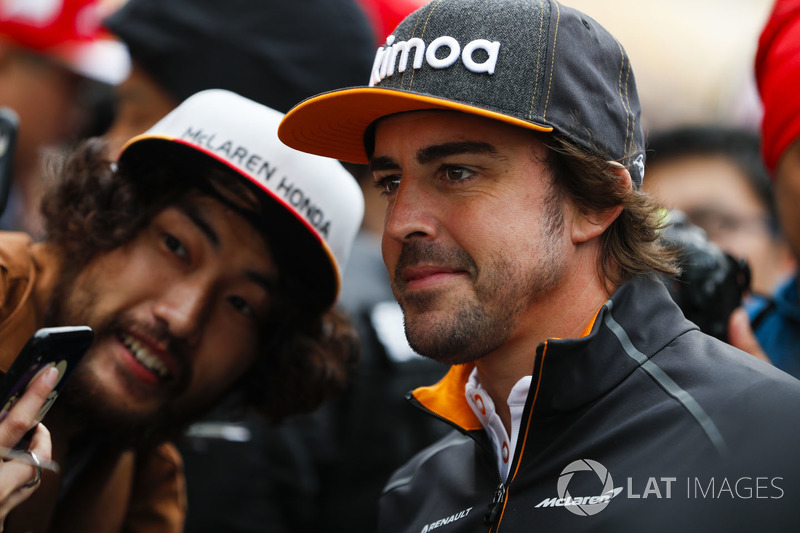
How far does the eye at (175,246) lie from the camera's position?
2.98 m

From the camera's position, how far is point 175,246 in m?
2.99

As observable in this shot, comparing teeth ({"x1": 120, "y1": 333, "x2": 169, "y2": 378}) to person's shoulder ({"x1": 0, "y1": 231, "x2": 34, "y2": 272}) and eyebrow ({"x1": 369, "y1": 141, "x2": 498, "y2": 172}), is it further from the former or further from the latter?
eyebrow ({"x1": 369, "y1": 141, "x2": 498, "y2": 172})

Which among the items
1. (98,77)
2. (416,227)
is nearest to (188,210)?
(416,227)

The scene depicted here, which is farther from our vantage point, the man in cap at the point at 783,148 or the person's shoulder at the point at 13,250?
the man in cap at the point at 783,148

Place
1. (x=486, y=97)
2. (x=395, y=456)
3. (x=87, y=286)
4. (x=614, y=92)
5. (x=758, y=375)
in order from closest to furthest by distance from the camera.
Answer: (x=758, y=375), (x=486, y=97), (x=614, y=92), (x=87, y=286), (x=395, y=456)

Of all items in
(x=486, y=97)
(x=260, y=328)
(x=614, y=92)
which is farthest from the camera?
(x=260, y=328)

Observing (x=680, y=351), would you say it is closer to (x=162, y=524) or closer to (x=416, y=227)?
(x=416, y=227)

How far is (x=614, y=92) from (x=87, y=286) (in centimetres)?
180

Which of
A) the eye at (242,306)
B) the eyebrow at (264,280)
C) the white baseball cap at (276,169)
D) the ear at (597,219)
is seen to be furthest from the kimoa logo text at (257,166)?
the ear at (597,219)

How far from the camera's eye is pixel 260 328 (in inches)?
126

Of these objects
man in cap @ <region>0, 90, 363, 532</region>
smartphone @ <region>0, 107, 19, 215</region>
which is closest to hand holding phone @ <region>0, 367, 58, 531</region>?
man in cap @ <region>0, 90, 363, 532</region>

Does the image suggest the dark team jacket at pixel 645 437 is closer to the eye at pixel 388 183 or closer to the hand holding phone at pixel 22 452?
the eye at pixel 388 183

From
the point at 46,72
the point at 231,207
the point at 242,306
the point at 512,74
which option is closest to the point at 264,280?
the point at 242,306

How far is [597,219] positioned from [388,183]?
619mm
